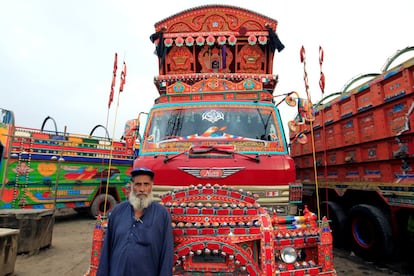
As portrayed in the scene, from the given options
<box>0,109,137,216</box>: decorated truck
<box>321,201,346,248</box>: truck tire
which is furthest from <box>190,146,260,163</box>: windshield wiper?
<box>0,109,137,216</box>: decorated truck

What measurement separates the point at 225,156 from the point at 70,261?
3.87m

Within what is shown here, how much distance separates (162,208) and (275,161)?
1800 mm

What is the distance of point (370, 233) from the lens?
4758mm

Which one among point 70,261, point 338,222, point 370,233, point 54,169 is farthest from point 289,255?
Answer: point 54,169

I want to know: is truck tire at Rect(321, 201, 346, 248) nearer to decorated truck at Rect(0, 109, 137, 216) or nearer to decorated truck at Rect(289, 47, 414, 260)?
decorated truck at Rect(289, 47, 414, 260)

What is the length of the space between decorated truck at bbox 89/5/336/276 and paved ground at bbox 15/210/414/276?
2134 mm

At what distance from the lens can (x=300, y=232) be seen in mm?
2281

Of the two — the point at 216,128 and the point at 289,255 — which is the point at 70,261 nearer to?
the point at 216,128

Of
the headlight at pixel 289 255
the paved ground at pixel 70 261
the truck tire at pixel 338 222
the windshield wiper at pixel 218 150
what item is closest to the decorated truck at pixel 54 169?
the paved ground at pixel 70 261

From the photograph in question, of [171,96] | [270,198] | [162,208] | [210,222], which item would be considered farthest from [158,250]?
[171,96]

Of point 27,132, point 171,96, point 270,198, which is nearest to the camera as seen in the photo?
point 270,198

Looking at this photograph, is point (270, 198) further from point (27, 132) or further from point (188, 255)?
point (27, 132)

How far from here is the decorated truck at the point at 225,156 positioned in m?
2.19

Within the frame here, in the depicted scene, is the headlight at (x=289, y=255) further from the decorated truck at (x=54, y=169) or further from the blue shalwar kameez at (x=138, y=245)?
the decorated truck at (x=54, y=169)
